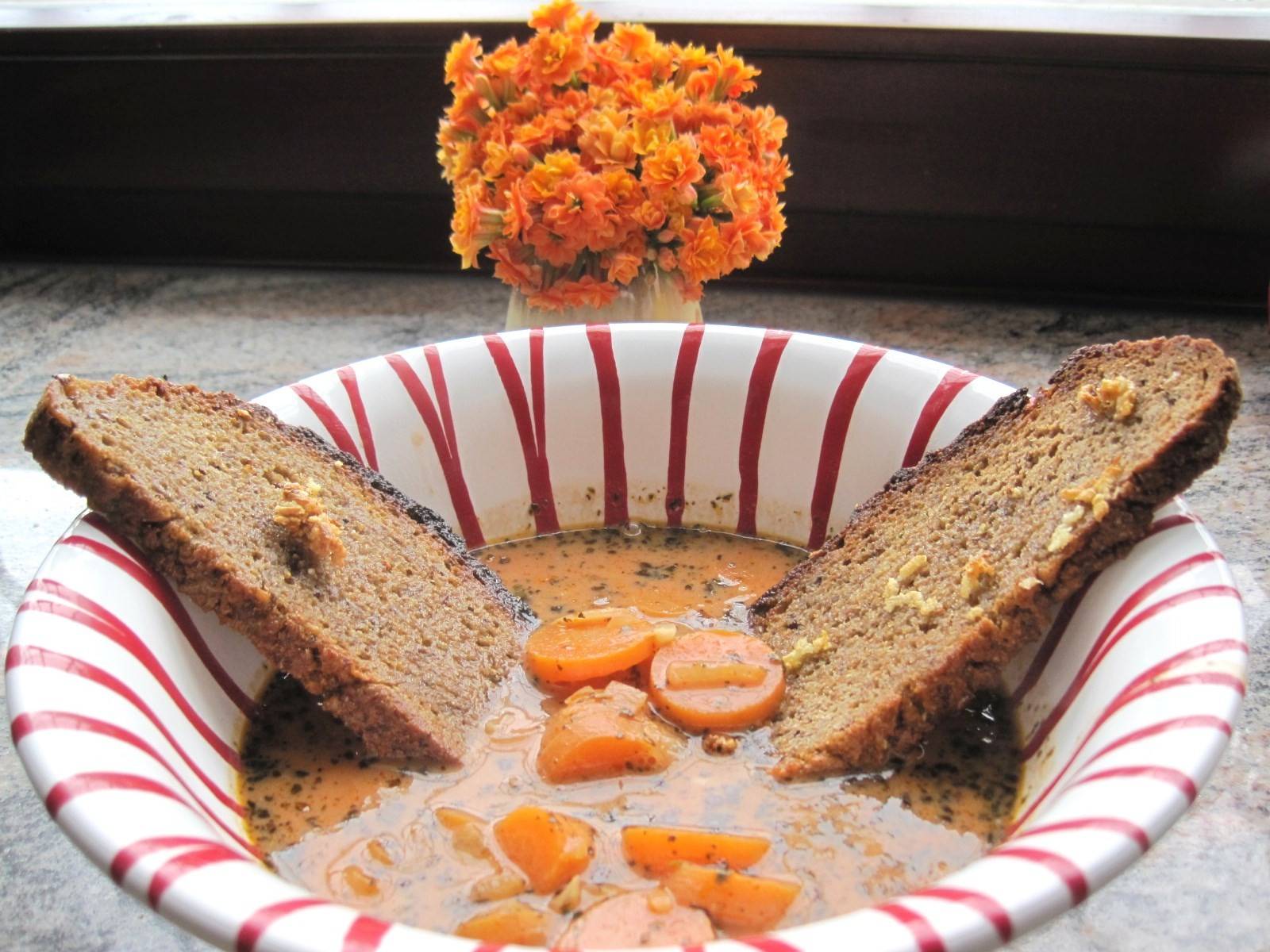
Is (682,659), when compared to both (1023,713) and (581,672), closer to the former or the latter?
(581,672)

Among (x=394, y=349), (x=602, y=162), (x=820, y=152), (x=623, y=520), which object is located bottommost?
(x=394, y=349)

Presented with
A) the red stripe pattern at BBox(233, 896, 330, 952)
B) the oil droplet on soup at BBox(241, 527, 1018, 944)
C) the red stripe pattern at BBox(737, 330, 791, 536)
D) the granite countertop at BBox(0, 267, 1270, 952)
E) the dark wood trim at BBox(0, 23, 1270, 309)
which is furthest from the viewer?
the dark wood trim at BBox(0, 23, 1270, 309)

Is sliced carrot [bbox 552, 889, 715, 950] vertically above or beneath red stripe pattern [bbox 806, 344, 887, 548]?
beneath

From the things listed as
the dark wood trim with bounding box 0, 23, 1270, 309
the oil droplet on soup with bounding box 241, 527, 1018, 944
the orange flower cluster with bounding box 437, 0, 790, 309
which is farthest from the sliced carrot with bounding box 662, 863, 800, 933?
the dark wood trim with bounding box 0, 23, 1270, 309

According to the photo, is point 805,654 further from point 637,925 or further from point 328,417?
point 328,417

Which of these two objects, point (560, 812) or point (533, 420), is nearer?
point (560, 812)

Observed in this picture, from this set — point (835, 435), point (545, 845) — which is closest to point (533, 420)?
point (835, 435)

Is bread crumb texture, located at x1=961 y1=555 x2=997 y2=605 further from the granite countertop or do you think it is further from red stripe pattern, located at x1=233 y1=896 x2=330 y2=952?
red stripe pattern, located at x1=233 y1=896 x2=330 y2=952

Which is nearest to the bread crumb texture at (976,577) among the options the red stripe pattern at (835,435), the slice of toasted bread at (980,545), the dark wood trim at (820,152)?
the slice of toasted bread at (980,545)
